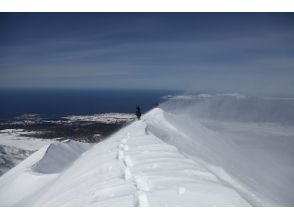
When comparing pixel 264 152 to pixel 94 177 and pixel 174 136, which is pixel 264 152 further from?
pixel 94 177

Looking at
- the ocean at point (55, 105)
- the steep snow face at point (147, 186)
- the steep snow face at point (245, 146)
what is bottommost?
the steep snow face at point (245, 146)

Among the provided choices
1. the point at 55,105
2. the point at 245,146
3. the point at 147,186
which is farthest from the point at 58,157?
the point at 55,105

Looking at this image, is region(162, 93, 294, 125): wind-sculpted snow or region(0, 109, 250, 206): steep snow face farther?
region(162, 93, 294, 125): wind-sculpted snow

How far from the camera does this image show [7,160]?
2530cm

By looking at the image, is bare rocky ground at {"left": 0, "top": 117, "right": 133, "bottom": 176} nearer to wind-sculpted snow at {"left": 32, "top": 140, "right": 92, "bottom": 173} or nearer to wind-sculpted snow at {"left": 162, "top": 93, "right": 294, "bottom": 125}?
wind-sculpted snow at {"left": 162, "top": 93, "right": 294, "bottom": 125}

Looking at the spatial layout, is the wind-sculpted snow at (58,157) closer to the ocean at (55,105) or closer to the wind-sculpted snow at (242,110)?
the ocean at (55,105)

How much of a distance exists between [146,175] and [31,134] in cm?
2016

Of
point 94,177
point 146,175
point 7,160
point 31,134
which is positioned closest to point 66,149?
point 94,177

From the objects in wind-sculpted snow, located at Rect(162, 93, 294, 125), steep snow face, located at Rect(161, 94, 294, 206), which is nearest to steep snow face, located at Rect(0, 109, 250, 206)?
steep snow face, located at Rect(161, 94, 294, 206)

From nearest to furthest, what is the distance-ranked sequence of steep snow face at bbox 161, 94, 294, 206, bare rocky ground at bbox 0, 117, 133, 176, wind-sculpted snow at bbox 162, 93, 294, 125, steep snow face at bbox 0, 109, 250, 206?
steep snow face at bbox 0, 109, 250, 206 → steep snow face at bbox 161, 94, 294, 206 → bare rocky ground at bbox 0, 117, 133, 176 → wind-sculpted snow at bbox 162, 93, 294, 125

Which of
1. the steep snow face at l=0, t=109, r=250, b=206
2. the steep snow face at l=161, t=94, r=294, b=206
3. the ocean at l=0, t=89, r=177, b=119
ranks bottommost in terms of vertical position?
the steep snow face at l=161, t=94, r=294, b=206

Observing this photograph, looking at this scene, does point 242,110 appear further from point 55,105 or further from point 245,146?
point 55,105

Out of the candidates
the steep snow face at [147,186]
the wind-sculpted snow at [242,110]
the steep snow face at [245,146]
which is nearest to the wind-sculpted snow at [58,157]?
the steep snow face at [147,186]

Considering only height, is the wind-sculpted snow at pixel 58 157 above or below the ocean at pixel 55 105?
below
